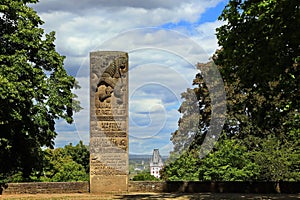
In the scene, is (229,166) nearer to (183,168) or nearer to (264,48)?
(183,168)

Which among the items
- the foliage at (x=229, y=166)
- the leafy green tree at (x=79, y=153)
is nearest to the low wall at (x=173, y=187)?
the foliage at (x=229, y=166)

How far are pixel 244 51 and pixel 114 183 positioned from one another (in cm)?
805

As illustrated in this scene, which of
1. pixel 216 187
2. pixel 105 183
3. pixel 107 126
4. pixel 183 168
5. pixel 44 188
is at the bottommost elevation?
pixel 216 187

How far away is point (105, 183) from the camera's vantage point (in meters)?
20.0

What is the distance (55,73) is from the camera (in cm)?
2188

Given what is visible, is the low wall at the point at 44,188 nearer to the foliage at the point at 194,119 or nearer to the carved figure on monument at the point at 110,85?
the carved figure on monument at the point at 110,85

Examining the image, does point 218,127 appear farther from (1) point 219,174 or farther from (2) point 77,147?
(2) point 77,147

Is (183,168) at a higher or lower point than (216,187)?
higher

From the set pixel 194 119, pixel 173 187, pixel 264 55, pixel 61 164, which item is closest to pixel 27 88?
pixel 173 187

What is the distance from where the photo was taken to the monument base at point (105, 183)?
20.0m

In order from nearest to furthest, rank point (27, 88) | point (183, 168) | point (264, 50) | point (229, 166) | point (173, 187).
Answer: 1. point (264, 50)
2. point (27, 88)
3. point (173, 187)
4. point (229, 166)
5. point (183, 168)

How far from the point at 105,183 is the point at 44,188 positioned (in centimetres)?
257

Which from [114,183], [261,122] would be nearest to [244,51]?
[261,122]

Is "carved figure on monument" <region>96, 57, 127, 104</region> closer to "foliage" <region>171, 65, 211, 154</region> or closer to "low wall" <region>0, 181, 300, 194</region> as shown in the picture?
"low wall" <region>0, 181, 300, 194</region>
